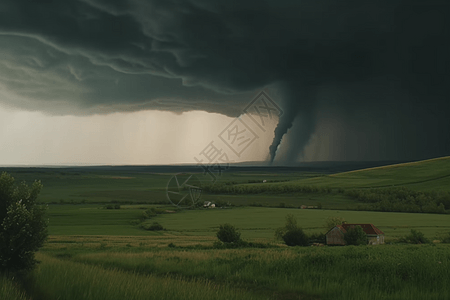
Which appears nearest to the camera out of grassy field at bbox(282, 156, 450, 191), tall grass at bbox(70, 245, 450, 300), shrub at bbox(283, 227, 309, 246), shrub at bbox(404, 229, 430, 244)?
tall grass at bbox(70, 245, 450, 300)

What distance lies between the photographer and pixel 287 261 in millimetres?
15148

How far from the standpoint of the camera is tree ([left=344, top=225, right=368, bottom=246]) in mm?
52125

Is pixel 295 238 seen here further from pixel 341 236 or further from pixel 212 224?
pixel 212 224

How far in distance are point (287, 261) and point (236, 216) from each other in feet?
261

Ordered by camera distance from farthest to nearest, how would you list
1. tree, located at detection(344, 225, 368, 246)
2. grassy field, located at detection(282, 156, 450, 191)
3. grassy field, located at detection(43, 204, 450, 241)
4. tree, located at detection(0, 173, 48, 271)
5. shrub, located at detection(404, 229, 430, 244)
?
1. grassy field, located at detection(282, 156, 450, 191)
2. grassy field, located at detection(43, 204, 450, 241)
3. tree, located at detection(344, 225, 368, 246)
4. shrub, located at detection(404, 229, 430, 244)
5. tree, located at detection(0, 173, 48, 271)

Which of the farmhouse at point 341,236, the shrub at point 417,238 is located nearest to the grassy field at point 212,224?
the farmhouse at point 341,236

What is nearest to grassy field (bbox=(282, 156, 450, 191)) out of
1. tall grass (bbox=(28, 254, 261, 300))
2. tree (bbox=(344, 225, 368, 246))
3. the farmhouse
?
the farmhouse

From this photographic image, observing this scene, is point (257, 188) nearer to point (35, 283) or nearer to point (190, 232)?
point (190, 232)

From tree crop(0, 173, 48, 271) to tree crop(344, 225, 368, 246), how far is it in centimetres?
4848

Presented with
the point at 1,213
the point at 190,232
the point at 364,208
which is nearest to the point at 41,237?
the point at 1,213

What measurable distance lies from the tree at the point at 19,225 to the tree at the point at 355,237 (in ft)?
159

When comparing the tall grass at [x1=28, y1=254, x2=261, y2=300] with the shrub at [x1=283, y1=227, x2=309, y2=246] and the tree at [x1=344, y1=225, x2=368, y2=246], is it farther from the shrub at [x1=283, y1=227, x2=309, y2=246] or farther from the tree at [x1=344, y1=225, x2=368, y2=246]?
the tree at [x1=344, y1=225, x2=368, y2=246]

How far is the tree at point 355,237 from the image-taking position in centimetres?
5212

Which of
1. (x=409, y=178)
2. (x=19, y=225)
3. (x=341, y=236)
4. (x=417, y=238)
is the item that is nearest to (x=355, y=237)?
(x=341, y=236)
